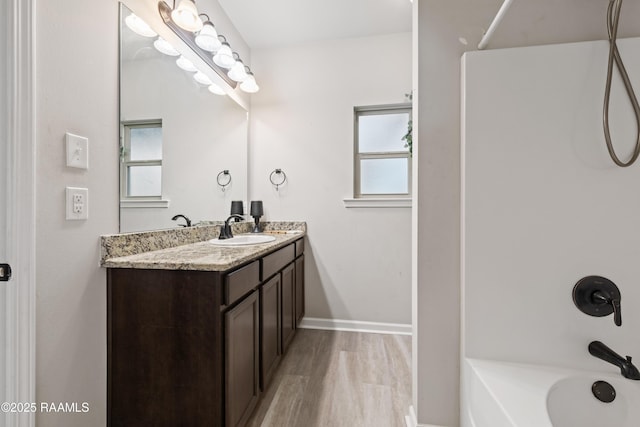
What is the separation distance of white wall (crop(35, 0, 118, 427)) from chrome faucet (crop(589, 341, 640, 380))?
77.2 inches

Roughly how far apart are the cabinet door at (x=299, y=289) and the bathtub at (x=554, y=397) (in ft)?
5.02

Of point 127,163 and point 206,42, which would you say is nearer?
point 127,163

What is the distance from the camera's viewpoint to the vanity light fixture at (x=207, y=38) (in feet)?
5.80

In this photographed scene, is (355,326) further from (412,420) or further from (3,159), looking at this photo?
(3,159)

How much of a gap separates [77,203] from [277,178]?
174 cm

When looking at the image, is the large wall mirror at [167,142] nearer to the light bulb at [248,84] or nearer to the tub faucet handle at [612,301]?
the light bulb at [248,84]

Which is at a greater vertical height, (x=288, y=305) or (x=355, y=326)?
A: (x=288, y=305)

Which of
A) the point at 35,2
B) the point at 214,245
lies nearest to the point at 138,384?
the point at 214,245

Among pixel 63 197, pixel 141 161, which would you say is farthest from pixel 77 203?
pixel 141 161

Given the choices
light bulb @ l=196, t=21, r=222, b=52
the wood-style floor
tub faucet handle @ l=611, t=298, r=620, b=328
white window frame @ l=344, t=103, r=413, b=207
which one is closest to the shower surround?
tub faucet handle @ l=611, t=298, r=620, b=328

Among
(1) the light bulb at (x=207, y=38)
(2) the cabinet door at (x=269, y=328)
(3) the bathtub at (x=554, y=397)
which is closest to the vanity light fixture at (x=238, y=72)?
(1) the light bulb at (x=207, y=38)

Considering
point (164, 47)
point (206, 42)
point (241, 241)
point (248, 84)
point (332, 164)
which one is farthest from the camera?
point (332, 164)

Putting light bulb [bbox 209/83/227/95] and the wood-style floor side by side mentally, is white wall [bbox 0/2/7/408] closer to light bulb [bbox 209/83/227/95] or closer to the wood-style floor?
the wood-style floor

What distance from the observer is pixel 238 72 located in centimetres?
221
